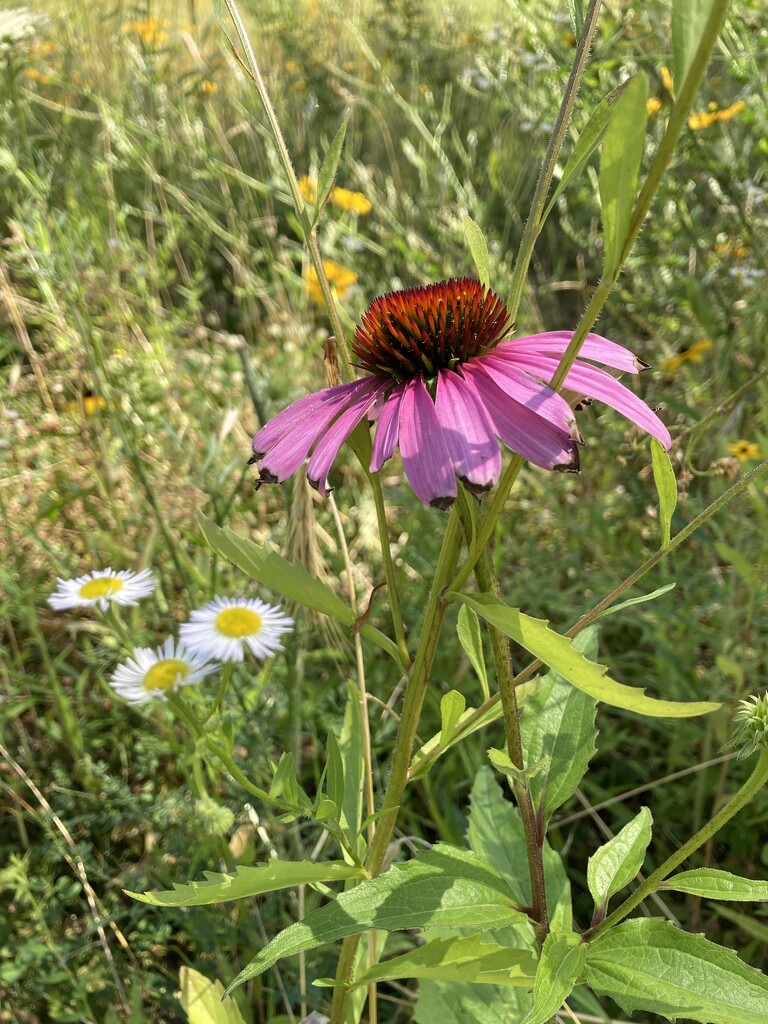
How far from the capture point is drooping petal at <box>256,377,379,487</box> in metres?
0.59

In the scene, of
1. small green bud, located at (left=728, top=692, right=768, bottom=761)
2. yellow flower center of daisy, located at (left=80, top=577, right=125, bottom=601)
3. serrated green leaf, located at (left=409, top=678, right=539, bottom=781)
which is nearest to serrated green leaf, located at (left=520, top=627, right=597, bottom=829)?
serrated green leaf, located at (left=409, top=678, right=539, bottom=781)

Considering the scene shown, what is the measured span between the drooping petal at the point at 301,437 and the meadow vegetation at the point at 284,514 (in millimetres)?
166

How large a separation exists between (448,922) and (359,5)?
10.7ft

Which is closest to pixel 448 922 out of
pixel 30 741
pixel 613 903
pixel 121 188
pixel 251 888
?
pixel 251 888

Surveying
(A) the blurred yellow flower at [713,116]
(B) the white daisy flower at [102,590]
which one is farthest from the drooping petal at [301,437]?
(A) the blurred yellow flower at [713,116]

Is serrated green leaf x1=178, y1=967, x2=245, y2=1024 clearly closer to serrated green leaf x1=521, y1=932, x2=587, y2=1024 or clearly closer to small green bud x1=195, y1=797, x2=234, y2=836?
small green bud x1=195, y1=797, x2=234, y2=836

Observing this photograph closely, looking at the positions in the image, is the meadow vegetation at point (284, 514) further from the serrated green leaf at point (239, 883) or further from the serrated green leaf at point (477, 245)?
the serrated green leaf at point (239, 883)

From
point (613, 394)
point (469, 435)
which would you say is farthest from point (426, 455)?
point (613, 394)

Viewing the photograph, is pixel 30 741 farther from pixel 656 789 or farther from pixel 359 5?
pixel 359 5

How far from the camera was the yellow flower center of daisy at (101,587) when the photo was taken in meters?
1.14

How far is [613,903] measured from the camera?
3.89 feet

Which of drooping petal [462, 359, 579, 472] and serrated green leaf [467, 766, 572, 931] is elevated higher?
drooping petal [462, 359, 579, 472]

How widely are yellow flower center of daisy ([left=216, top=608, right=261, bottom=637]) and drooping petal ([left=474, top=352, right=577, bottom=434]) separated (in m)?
0.59

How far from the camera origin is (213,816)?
0.99 metres
